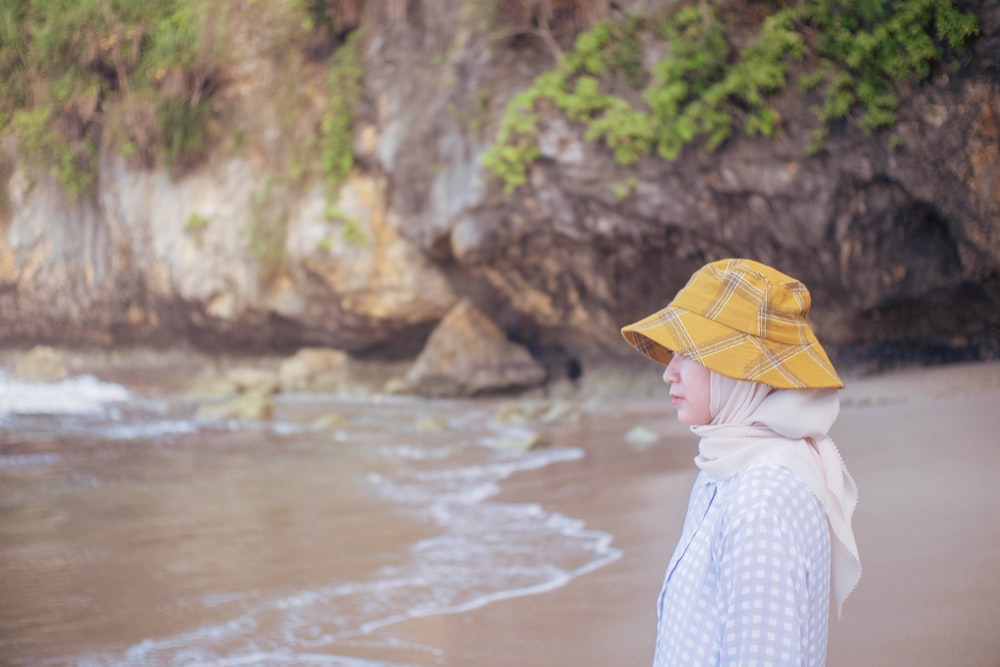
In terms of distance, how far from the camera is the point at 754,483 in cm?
151

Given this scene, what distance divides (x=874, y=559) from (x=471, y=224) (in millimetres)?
10477

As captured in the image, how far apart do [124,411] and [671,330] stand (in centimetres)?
1522

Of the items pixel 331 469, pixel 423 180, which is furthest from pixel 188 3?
pixel 331 469

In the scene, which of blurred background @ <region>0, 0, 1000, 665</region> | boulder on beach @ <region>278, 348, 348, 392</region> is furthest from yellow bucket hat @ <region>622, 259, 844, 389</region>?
boulder on beach @ <region>278, 348, 348, 392</region>

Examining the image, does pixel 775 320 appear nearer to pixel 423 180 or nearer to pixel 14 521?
pixel 14 521

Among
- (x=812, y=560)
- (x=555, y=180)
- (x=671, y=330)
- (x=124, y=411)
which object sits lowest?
(x=124, y=411)

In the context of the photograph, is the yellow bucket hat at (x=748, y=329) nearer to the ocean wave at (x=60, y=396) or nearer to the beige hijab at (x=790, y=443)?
the beige hijab at (x=790, y=443)

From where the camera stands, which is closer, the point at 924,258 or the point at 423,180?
the point at 924,258

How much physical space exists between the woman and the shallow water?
7.58 feet

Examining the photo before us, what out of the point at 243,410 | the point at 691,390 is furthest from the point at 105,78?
the point at 691,390

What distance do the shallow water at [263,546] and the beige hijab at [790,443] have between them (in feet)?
7.83

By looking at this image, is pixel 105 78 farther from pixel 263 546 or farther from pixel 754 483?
pixel 754 483

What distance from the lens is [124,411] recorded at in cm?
1516

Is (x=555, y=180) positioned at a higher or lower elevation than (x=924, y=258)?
higher
